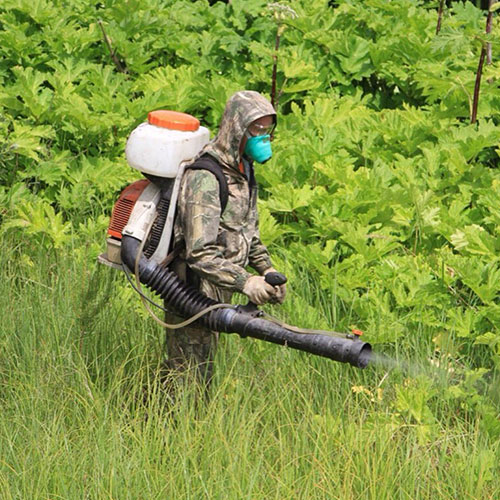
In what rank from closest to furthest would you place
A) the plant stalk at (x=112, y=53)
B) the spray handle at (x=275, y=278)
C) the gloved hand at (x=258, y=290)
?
the spray handle at (x=275, y=278), the gloved hand at (x=258, y=290), the plant stalk at (x=112, y=53)

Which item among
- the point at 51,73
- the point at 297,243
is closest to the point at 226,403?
the point at 297,243

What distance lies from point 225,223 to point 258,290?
1.10 ft

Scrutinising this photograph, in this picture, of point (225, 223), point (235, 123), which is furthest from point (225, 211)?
point (235, 123)

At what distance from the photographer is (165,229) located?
428 cm

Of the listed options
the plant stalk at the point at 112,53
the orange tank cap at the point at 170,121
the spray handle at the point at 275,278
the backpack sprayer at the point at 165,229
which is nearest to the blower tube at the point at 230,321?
the backpack sprayer at the point at 165,229

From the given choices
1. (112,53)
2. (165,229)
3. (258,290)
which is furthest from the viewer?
(112,53)

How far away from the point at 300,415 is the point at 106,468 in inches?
38.4

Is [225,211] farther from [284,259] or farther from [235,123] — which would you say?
[284,259]

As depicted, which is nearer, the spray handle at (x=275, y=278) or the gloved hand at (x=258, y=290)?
the spray handle at (x=275, y=278)

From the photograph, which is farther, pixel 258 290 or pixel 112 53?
pixel 112 53

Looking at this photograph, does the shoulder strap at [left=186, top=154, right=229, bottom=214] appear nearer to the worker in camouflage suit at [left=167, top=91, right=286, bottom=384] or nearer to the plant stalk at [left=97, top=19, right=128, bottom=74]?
A: the worker in camouflage suit at [left=167, top=91, right=286, bottom=384]

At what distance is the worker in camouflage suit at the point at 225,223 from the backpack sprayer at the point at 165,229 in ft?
0.19

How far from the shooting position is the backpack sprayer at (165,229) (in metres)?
4.15

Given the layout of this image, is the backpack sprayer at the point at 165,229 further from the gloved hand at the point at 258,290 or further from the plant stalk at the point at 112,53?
the plant stalk at the point at 112,53
